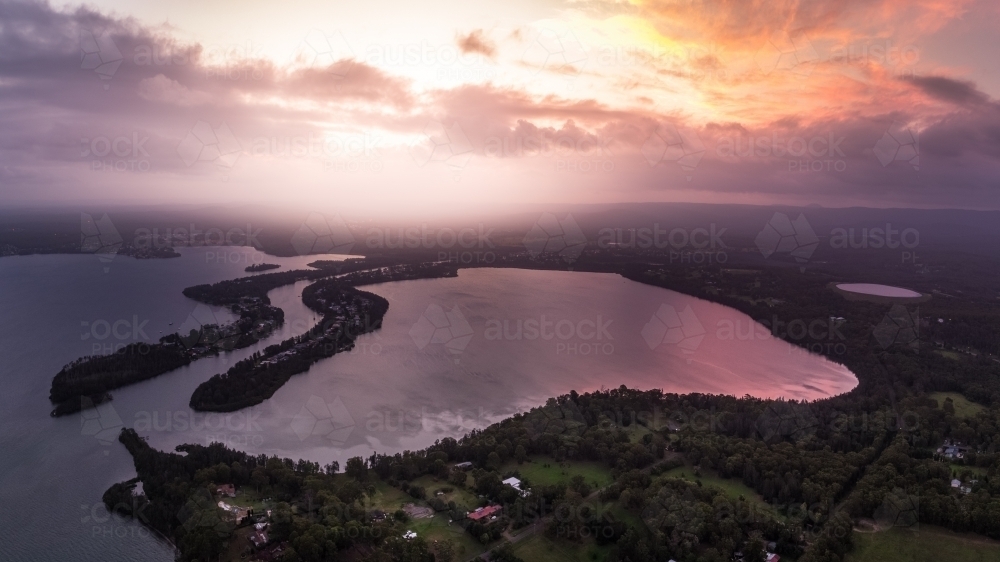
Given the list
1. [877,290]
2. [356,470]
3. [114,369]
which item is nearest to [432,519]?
[356,470]

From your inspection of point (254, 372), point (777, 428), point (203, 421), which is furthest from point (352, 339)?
point (777, 428)

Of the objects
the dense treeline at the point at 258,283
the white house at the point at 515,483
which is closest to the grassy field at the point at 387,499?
the white house at the point at 515,483

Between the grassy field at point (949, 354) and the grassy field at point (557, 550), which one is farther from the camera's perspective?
the grassy field at point (949, 354)

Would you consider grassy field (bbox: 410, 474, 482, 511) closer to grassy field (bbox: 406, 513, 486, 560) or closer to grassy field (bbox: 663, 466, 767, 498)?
grassy field (bbox: 406, 513, 486, 560)

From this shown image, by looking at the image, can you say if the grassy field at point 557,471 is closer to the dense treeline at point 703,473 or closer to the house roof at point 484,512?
the dense treeline at point 703,473

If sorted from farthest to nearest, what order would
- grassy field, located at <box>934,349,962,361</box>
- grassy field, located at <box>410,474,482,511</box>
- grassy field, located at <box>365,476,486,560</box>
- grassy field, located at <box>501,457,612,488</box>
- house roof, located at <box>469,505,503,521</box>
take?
grassy field, located at <box>934,349,962,361</box>, grassy field, located at <box>501,457,612,488</box>, grassy field, located at <box>410,474,482,511</box>, house roof, located at <box>469,505,503,521</box>, grassy field, located at <box>365,476,486,560</box>

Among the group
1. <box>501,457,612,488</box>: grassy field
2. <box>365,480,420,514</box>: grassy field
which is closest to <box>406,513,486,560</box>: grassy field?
<box>365,480,420,514</box>: grassy field

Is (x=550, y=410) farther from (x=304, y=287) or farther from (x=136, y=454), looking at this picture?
(x=304, y=287)
